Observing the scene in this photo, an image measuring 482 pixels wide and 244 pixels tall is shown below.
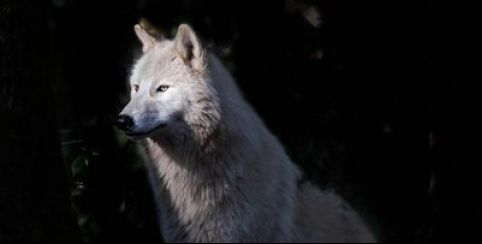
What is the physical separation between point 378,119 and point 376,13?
897 mm

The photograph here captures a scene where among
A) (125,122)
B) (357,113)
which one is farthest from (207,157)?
(357,113)

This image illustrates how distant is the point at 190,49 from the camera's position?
18.1ft

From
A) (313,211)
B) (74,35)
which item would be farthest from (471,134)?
(74,35)

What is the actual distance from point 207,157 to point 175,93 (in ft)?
1.55

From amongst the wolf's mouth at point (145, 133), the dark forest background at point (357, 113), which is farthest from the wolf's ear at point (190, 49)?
the dark forest background at point (357, 113)

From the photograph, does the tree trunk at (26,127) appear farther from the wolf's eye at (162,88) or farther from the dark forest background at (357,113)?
the dark forest background at (357,113)

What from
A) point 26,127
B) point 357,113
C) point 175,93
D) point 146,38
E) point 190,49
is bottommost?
point 26,127

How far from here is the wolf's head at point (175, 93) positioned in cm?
523

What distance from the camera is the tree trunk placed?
4.59 meters

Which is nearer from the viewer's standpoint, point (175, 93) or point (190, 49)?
point (175, 93)

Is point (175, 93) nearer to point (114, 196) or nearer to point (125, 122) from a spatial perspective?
point (125, 122)

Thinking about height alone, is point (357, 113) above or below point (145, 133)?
above

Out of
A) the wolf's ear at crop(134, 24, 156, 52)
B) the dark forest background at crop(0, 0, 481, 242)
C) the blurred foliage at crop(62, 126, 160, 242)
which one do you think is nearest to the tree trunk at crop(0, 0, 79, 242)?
the wolf's ear at crop(134, 24, 156, 52)

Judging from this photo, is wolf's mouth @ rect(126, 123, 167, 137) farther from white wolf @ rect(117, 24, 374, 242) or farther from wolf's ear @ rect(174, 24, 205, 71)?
wolf's ear @ rect(174, 24, 205, 71)
